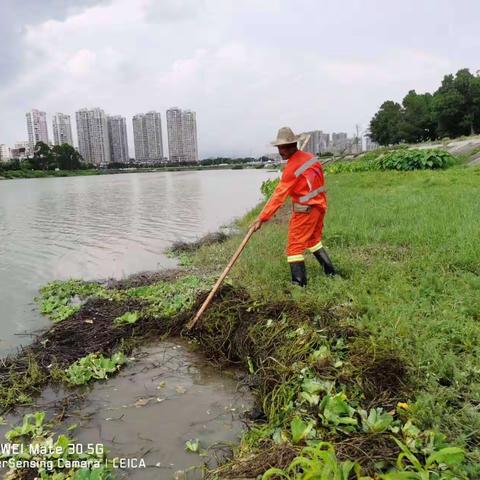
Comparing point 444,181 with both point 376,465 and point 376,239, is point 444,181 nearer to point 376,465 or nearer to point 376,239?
point 376,239

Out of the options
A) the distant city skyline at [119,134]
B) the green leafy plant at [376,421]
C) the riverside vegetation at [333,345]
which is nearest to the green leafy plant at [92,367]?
the riverside vegetation at [333,345]

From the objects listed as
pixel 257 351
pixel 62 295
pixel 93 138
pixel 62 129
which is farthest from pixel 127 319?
pixel 62 129

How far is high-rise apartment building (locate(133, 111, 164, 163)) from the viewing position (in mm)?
145500

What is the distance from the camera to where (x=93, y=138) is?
136 m

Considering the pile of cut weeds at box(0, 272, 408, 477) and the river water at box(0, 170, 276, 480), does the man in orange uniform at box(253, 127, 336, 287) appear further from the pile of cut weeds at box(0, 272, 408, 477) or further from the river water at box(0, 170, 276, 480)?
the river water at box(0, 170, 276, 480)

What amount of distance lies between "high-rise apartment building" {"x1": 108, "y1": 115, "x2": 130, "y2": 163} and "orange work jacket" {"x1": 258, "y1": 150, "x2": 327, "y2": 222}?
140 m

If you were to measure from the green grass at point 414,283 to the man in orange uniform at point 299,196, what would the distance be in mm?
449

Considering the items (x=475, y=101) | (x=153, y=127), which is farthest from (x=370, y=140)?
(x=153, y=127)

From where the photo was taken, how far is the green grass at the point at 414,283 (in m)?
3.03

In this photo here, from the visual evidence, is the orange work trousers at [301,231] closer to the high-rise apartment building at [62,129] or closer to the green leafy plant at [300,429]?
the green leafy plant at [300,429]

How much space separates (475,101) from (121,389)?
5246 cm

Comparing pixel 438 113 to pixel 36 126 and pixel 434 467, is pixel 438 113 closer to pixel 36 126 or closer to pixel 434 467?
pixel 434 467

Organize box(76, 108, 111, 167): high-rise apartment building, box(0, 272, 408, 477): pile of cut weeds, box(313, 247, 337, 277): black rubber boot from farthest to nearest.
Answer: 1. box(76, 108, 111, 167): high-rise apartment building
2. box(313, 247, 337, 277): black rubber boot
3. box(0, 272, 408, 477): pile of cut weeds

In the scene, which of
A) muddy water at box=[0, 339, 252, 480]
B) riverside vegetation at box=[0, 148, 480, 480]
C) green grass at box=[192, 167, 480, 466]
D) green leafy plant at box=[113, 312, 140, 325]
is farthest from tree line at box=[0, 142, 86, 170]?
muddy water at box=[0, 339, 252, 480]
